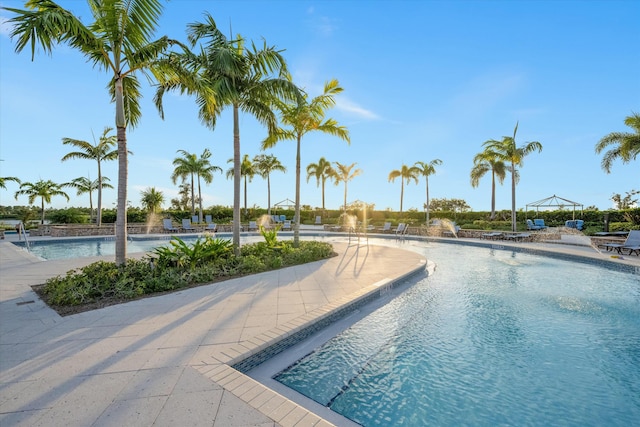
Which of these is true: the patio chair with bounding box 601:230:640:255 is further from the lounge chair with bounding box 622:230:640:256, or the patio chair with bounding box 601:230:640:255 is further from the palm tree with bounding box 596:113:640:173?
the palm tree with bounding box 596:113:640:173

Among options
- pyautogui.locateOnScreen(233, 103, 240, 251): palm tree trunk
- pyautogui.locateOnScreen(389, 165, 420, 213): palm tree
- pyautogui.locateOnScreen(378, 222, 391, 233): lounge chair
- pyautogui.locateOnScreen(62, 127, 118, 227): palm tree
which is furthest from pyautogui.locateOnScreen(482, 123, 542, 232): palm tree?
pyautogui.locateOnScreen(62, 127, 118, 227): palm tree

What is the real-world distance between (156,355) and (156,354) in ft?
0.08

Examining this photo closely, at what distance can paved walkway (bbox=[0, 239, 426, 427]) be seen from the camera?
207cm

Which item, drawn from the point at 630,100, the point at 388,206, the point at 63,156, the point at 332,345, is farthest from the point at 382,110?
the point at 63,156

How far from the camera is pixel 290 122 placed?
10.2m

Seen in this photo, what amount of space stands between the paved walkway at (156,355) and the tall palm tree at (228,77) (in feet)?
11.1

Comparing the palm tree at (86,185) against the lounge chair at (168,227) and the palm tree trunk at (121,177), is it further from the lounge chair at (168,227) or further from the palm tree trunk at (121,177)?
the palm tree trunk at (121,177)

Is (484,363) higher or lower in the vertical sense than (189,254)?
lower

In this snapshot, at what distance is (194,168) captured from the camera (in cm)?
2616

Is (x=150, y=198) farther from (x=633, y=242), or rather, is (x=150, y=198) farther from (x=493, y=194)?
(x=633, y=242)

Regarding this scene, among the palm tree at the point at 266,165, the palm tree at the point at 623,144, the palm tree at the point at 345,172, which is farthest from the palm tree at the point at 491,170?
the palm tree at the point at 266,165

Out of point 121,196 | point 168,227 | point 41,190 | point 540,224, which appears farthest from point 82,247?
point 540,224

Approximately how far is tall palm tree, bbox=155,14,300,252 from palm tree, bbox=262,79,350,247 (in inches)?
58.7

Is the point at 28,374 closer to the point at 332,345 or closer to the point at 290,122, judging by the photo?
the point at 332,345
